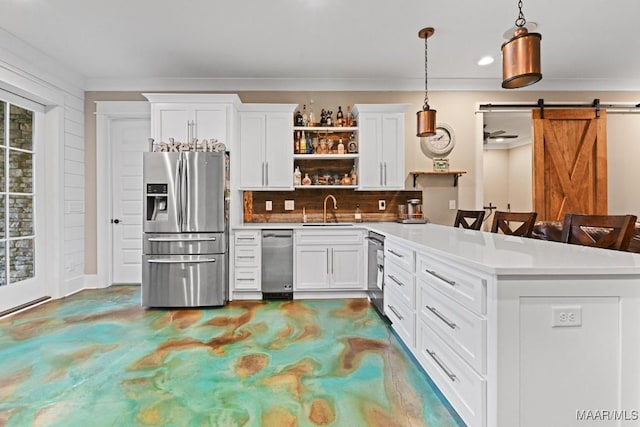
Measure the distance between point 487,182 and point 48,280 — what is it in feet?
25.9

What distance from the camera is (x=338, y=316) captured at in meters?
3.33

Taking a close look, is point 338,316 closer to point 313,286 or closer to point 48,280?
point 313,286

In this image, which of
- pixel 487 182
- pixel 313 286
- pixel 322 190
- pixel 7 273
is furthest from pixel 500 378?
pixel 487 182

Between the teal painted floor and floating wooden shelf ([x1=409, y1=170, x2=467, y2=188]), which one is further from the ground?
floating wooden shelf ([x1=409, y1=170, x2=467, y2=188])

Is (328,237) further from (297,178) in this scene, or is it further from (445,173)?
(445,173)

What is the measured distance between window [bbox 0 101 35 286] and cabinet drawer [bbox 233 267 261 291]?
224 centimetres

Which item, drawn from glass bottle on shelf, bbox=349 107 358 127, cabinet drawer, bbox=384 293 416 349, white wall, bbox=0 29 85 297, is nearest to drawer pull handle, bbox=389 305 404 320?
cabinet drawer, bbox=384 293 416 349

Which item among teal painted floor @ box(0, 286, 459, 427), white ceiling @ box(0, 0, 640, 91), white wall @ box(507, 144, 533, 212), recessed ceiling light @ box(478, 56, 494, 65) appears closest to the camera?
teal painted floor @ box(0, 286, 459, 427)

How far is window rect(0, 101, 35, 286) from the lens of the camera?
11.4ft

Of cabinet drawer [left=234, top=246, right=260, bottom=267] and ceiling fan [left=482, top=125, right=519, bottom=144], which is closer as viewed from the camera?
cabinet drawer [left=234, top=246, right=260, bottom=267]

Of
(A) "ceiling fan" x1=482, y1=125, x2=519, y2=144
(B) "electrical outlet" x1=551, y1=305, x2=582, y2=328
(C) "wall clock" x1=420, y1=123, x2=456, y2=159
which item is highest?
(A) "ceiling fan" x1=482, y1=125, x2=519, y2=144

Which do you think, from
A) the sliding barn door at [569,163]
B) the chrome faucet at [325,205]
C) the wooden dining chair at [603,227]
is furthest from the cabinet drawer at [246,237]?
the sliding barn door at [569,163]

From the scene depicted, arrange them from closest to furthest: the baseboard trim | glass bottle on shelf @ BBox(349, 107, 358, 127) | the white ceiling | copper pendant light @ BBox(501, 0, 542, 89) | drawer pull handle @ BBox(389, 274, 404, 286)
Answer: copper pendant light @ BBox(501, 0, 542, 89), drawer pull handle @ BBox(389, 274, 404, 286), the white ceiling, the baseboard trim, glass bottle on shelf @ BBox(349, 107, 358, 127)

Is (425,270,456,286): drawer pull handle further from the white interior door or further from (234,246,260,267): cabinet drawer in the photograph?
the white interior door
